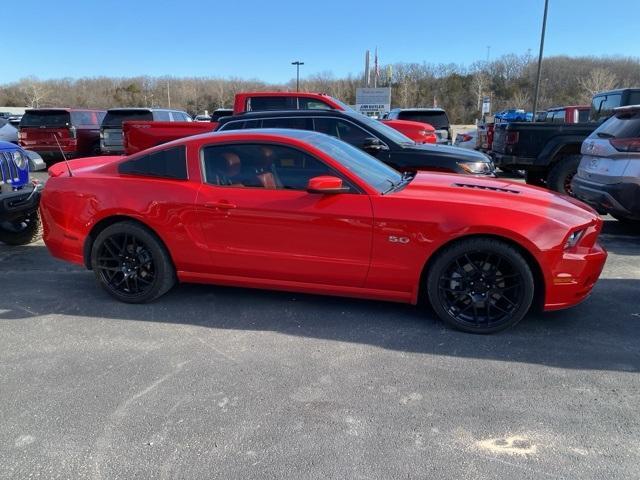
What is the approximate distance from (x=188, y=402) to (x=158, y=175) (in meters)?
2.13

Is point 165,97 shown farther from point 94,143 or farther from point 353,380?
point 353,380

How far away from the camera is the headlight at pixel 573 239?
141 inches

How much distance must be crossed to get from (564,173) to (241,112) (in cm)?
618

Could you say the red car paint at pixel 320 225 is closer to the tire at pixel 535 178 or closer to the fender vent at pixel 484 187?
the fender vent at pixel 484 187

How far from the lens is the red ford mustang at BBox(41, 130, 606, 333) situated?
3637mm

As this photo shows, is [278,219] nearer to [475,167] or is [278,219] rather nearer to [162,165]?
[162,165]

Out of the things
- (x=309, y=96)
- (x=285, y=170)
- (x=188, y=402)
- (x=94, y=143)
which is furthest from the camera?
(x=94, y=143)

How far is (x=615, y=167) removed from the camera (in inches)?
239

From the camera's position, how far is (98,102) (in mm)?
90438

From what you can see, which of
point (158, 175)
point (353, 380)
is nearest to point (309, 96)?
point (158, 175)

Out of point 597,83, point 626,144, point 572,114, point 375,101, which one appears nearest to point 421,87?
point 597,83

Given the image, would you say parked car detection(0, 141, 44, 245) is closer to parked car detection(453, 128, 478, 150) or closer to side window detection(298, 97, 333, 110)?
side window detection(298, 97, 333, 110)

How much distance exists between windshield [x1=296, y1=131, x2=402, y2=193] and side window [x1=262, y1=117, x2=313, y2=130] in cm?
290

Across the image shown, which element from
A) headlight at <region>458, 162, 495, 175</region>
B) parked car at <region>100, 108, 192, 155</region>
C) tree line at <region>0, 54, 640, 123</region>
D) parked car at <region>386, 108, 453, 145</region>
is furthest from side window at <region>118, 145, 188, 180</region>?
tree line at <region>0, 54, 640, 123</region>
